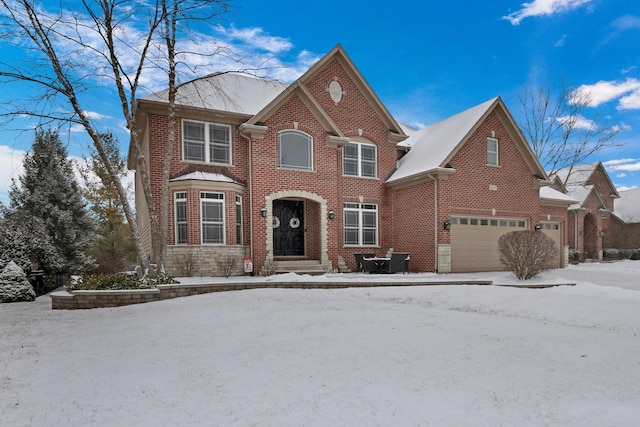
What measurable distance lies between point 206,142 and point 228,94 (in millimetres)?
2739

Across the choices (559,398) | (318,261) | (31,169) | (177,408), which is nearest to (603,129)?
(318,261)

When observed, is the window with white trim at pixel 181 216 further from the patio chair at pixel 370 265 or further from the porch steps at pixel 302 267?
the patio chair at pixel 370 265

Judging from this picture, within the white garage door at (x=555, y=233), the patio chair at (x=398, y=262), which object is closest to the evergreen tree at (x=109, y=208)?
the patio chair at (x=398, y=262)

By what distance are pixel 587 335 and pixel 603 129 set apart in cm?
2790

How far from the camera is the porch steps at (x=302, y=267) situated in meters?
14.0

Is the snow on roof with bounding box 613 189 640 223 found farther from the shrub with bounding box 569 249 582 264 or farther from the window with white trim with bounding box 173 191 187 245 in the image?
the window with white trim with bounding box 173 191 187 245

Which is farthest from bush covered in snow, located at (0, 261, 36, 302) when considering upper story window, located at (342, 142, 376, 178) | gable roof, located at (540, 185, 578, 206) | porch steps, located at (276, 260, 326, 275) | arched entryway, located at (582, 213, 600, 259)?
arched entryway, located at (582, 213, 600, 259)

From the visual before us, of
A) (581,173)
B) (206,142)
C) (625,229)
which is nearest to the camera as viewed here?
(206,142)

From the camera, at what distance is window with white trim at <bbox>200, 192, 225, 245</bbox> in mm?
13125

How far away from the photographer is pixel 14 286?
36.2ft

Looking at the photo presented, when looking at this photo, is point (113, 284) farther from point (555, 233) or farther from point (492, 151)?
Result: point (555, 233)

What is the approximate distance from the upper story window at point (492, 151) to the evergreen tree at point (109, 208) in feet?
67.1

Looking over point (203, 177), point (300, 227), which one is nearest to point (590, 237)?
point (300, 227)

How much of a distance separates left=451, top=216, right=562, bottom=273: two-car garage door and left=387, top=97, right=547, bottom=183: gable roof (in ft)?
8.17
